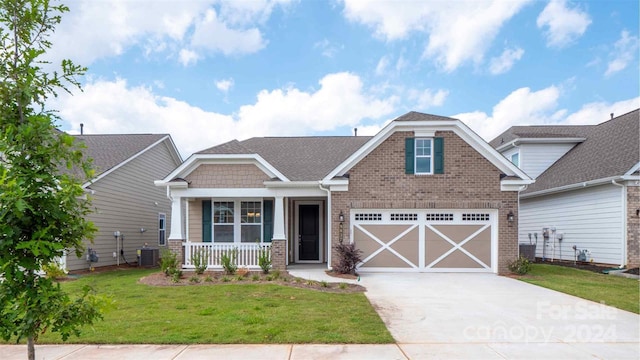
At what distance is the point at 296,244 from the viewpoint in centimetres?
1473

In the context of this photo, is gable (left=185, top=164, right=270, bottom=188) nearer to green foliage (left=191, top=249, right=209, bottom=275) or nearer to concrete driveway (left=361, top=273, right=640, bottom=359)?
green foliage (left=191, top=249, right=209, bottom=275)

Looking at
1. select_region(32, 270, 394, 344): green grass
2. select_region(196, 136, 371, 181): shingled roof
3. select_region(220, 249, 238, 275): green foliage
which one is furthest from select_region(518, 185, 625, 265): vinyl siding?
select_region(220, 249, 238, 275): green foliage

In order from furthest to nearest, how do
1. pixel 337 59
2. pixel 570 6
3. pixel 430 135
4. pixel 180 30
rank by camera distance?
pixel 337 59
pixel 180 30
pixel 570 6
pixel 430 135

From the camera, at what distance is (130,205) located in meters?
16.3

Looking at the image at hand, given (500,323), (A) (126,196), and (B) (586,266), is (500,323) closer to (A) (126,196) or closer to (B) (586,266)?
(B) (586,266)

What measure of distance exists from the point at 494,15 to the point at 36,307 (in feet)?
49.2

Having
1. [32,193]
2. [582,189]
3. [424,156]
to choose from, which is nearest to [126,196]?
[424,156]

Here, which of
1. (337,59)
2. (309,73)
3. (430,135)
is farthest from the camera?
(309,73)

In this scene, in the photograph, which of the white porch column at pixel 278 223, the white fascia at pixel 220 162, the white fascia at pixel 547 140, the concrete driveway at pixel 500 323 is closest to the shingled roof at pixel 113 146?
the white fascia at pixel 220 162

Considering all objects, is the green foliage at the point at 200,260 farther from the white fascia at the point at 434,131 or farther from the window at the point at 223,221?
the white fascia at the point at 434,131

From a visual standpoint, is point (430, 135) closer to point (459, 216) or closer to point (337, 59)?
point (459, 216)

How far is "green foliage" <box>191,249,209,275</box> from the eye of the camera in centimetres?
1160

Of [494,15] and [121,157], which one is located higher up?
[494,15]

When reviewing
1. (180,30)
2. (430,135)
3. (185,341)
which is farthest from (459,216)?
(180,30)
